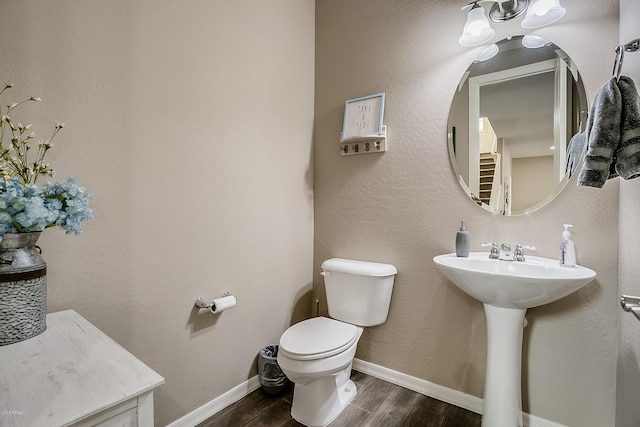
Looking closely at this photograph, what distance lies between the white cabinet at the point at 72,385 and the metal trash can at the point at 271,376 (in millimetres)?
1075

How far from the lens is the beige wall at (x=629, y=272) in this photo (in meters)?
1.01

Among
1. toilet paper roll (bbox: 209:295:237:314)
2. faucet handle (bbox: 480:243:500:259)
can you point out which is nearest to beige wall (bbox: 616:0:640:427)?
faucet handle (bbox: 480:243:500:259)

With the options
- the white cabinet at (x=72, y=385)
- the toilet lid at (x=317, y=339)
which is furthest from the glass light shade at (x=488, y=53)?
the white cabinet at (x=72, y=385)

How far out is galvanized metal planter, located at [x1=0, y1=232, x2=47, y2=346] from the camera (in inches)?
29.7

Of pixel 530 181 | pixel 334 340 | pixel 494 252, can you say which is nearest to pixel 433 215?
pixel 494 252

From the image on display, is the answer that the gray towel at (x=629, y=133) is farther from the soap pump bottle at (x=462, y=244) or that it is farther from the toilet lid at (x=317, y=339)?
the toilet lid at (x=317, y=339)

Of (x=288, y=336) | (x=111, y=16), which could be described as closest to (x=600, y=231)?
(x=288, y=336)

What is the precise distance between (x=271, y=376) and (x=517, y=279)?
140 centimetres

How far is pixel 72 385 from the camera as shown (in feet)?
2.04

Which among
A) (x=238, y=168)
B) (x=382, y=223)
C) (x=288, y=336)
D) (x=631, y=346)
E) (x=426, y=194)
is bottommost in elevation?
(x=288, y=336)

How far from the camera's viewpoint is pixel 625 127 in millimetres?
969

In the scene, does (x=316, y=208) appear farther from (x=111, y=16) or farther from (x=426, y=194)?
(x=111, y=16)

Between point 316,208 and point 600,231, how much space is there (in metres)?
1.59

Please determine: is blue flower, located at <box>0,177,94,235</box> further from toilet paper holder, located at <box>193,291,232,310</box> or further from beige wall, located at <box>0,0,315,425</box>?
toilet paper holder, located at <box>193,291,232,310</box>
